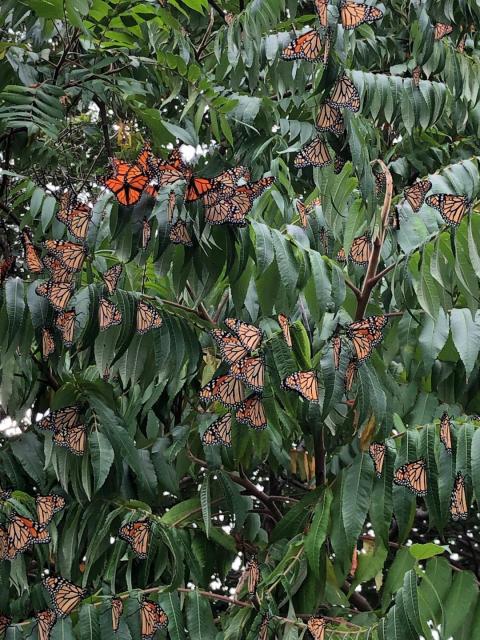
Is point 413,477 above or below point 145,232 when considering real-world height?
below

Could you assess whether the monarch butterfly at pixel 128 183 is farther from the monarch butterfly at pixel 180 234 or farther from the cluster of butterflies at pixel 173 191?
the monarch butterfly at pixel 180 234

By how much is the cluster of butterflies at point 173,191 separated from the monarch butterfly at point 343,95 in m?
0.34

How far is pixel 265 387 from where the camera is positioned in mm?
2852

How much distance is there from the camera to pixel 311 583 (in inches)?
114

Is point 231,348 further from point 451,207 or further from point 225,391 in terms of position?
point 451,207

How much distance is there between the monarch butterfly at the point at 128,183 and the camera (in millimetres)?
2596

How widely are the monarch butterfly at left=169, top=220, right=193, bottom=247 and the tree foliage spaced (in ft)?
0.09

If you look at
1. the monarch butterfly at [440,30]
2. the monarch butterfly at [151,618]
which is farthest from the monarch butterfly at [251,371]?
the monarch butterfly at [440,30]

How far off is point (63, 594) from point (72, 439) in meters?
0.48

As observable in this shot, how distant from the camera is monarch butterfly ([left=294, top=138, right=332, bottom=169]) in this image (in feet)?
9.57

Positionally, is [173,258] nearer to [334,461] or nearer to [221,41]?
[334,461]

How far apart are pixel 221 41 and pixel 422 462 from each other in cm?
232

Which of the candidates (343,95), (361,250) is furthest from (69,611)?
(343,95)

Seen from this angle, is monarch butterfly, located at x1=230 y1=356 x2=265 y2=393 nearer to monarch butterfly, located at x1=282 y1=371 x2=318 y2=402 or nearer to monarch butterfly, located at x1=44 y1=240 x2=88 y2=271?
monarch butterfly, located at x1=282 y1=371 x2=318 y2=402
